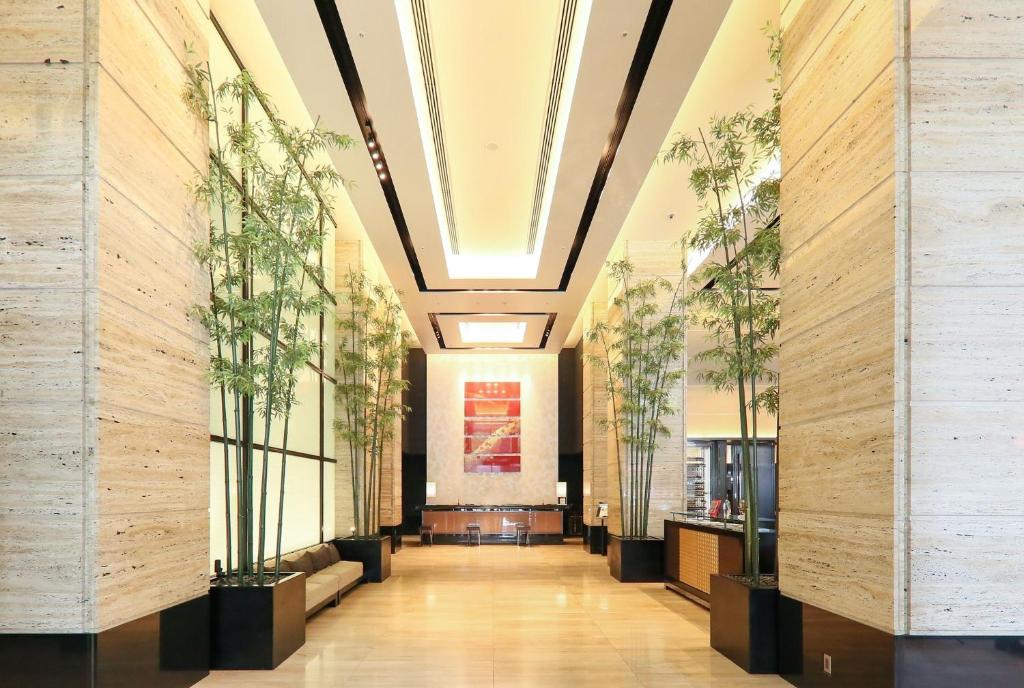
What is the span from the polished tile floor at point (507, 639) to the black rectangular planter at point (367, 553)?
0.25m

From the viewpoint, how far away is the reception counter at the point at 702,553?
8721 millimetres

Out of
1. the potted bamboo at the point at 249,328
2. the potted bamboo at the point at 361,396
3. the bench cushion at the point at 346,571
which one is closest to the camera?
the potted bamboo at the point at 249,328

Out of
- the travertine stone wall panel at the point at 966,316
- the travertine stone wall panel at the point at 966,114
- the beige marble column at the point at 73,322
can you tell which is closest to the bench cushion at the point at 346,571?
the beige marble column at the point at 73,322

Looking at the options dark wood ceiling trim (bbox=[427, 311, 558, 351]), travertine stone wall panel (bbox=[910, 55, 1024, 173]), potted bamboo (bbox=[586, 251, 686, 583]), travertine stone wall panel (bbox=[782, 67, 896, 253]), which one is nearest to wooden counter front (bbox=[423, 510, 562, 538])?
dark wood ceiling trim (bbox=[427, 311, 558, 351])

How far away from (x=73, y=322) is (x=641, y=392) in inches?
355

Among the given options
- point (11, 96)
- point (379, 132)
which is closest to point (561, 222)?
point (379, 132)

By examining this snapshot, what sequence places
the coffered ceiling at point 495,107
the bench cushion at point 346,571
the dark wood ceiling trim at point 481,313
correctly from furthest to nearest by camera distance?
the dark wood ceiling trim at point 481,313 → the bench cushion at point 346,571 → the coffered ceiling at point 495,107

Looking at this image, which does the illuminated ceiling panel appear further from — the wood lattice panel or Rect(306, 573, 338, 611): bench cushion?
Rect(306, 573, 338, 611): bench cushion

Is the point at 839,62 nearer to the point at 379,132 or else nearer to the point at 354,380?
the point at 379,132

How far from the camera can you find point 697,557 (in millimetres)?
10375

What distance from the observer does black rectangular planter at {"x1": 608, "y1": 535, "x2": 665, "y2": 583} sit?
12391 millimetres

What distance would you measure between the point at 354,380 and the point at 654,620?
18.8 ft

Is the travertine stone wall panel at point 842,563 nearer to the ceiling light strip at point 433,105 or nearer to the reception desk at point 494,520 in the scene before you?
the ceiling light strip at point 433,105

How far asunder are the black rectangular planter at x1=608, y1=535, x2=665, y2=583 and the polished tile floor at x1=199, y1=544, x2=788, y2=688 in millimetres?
337
